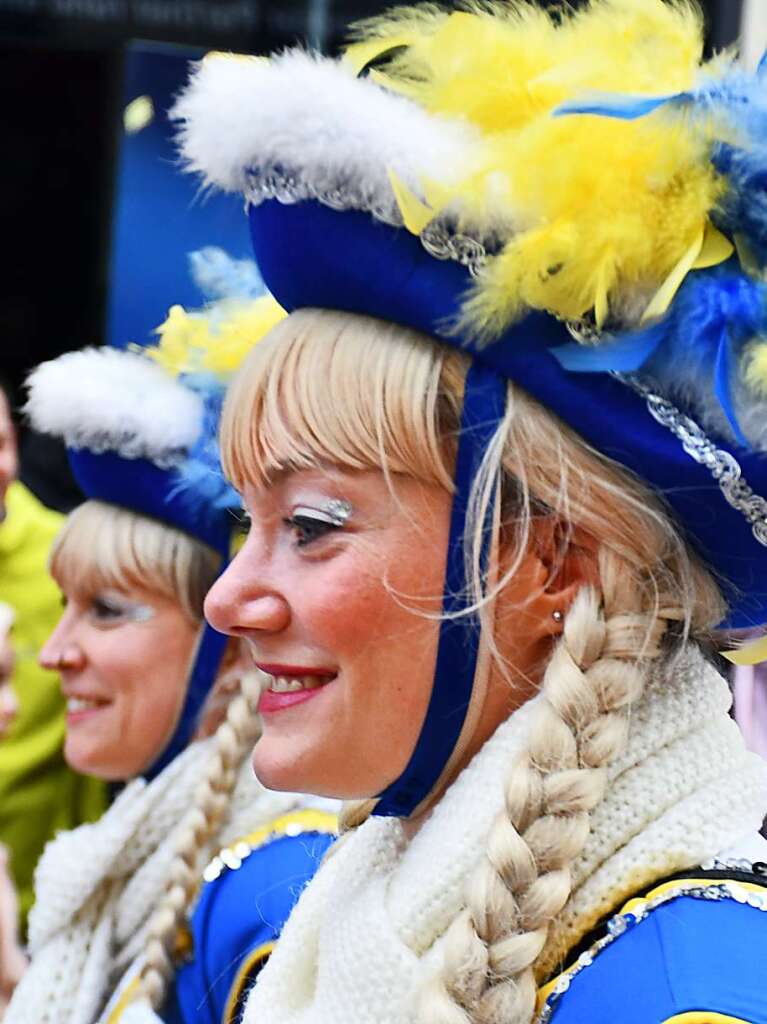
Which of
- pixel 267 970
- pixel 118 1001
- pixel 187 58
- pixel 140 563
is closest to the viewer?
pixel 267 970

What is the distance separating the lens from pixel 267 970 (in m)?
1.51

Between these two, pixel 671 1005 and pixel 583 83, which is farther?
pixel 583 83

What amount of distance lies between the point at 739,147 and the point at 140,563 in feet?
4.89

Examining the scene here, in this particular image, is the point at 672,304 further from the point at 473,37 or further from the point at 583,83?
the point at 473,37

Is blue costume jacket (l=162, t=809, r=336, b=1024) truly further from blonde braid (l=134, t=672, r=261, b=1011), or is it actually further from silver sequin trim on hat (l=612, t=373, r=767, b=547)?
A: silver sequin trim on hat (l=612, t=373, r=767, b=547)

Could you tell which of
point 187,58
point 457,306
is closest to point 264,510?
point 457,306

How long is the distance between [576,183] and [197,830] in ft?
4.33

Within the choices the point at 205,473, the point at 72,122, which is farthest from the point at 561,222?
the point at 72,122

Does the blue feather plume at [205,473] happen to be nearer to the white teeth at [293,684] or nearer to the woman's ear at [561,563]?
the white teeth at [293,684]

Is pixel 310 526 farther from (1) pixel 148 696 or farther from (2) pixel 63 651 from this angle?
(2) pixel 63 651

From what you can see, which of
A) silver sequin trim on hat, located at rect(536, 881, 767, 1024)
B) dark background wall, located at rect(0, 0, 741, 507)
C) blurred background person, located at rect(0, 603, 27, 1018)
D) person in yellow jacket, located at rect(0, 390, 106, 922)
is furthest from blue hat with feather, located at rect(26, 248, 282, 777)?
dark background wall, located at rect(0, 0, 741, 507)

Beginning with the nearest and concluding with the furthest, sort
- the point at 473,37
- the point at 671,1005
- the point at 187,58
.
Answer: the point at 671,1005, the point at 473,37, the point at 187,58

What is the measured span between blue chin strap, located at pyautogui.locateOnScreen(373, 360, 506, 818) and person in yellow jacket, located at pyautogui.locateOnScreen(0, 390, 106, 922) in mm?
1939

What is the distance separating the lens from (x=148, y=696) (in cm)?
250
